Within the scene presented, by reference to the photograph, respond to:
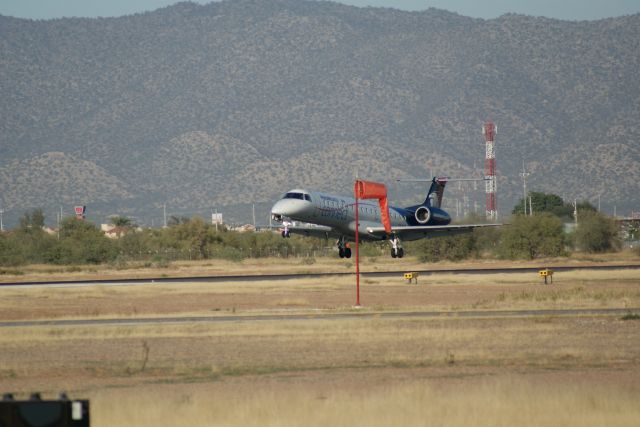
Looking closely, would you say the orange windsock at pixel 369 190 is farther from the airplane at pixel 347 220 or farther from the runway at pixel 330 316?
the runway at pixel 330 316

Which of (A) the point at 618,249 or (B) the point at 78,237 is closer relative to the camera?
(A) the point at 618,249

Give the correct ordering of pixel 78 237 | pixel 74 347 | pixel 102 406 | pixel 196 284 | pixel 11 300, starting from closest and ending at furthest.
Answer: pixel 102 406 → pixel 74 347 → pixel 11 300 → pixel 196 284 → pixel 78 237

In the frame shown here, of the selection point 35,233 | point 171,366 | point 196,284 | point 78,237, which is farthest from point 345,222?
point 35,233

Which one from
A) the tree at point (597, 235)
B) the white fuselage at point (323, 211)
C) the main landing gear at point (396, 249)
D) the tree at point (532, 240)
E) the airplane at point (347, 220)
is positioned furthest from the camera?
the tree at point (597, 235)

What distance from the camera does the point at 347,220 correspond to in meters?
57.9

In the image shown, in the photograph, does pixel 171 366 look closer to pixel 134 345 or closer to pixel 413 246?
pixel 134 345

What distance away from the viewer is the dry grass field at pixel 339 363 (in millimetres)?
16875

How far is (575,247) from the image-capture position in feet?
340

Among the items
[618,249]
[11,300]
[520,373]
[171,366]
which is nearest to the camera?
[520,373]

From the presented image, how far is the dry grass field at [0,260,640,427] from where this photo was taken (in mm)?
16875

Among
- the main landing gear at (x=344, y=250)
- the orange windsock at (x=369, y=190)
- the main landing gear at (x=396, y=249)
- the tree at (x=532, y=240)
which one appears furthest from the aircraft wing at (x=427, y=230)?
the tree at (x=532, y=240)

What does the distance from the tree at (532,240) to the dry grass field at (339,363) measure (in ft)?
150

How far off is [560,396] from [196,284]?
1613 inches

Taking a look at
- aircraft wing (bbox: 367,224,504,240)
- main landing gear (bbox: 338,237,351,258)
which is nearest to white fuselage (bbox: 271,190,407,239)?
main landing gear (bbox: 338,237,351,258)
